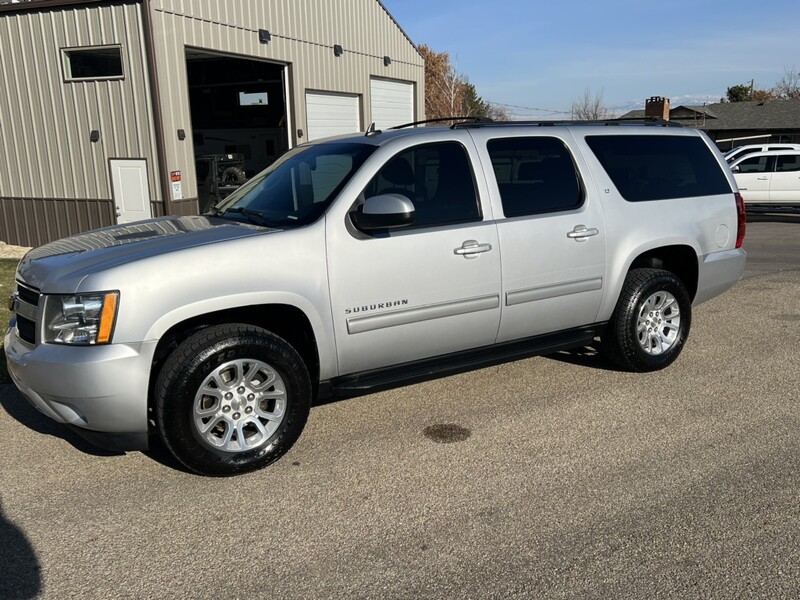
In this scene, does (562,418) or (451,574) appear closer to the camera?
(451,574)

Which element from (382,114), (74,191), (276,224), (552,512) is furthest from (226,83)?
(552,512)

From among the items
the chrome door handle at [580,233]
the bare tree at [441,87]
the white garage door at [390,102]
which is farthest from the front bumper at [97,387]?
the bare tree at [441,87]

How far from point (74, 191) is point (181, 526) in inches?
469

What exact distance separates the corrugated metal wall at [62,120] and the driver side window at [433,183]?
9.54 metres

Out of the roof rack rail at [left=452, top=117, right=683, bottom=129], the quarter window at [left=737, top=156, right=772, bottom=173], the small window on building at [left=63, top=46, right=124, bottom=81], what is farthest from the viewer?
the quarter window at [left=737, top=156, right=772, bottom=173]

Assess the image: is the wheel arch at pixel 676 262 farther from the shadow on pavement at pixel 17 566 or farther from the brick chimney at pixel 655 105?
the brick chimney at pixel 655 105

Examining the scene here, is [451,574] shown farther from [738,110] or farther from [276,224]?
[738,110]

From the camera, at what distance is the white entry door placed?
42.2ft

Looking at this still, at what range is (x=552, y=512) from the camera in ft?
11.3

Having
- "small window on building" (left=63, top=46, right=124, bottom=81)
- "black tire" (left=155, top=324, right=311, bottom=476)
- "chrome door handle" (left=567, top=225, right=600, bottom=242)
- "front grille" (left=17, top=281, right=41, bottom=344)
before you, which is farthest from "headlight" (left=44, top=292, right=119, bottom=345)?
"small window on building" (left=63, top=46, right=124, bottom=81)

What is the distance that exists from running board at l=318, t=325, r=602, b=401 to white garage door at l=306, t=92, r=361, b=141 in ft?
41.1

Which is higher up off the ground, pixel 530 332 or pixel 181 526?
pixel 530 332

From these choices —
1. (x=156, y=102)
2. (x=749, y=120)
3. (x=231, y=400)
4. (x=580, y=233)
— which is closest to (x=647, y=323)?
(x=580, y=233)

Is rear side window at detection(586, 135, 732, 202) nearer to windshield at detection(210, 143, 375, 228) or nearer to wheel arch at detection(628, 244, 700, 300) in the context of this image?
wheel arch at detection(628, 244, 700, 300)
